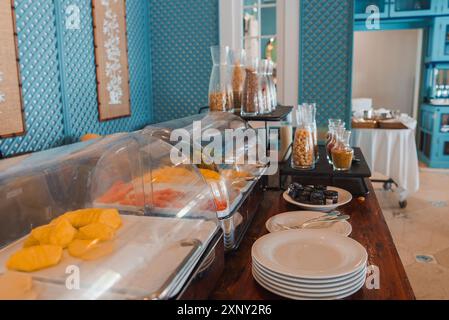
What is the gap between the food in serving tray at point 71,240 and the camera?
85cm

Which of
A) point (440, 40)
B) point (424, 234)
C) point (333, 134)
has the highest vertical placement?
point (440, 40)

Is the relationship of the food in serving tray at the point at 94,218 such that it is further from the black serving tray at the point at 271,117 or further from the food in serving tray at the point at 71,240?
the black serving tray at the point at 271,117

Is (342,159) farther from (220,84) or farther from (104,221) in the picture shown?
(104,221)

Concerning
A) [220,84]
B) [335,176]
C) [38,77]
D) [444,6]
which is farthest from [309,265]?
[444,6]

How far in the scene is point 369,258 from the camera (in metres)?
1.20

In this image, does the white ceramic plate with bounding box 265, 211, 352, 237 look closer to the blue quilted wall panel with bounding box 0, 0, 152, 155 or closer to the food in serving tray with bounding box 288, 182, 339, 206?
the food in serving tray with bounding box 288, 182, 339, 206

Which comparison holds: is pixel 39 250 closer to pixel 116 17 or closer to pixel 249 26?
pixel 116 17

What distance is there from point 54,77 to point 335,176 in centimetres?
247

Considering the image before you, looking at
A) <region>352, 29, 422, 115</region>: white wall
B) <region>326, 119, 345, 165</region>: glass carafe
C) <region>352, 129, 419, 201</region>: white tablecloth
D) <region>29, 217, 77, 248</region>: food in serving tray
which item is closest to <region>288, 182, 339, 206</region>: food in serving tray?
<region>326, 119, 345, 165</region>: glass carafe

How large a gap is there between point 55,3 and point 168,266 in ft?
9.93

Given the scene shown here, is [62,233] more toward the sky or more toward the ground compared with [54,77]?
more toward the ground

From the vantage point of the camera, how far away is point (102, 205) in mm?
1166

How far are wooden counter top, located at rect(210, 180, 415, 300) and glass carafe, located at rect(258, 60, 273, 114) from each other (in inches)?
23.2
